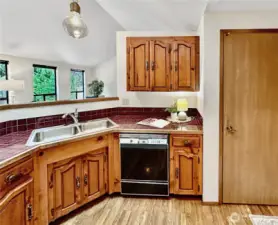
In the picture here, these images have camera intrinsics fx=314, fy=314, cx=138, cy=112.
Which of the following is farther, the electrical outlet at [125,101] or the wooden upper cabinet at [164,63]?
the electrical outlet at [125,101]

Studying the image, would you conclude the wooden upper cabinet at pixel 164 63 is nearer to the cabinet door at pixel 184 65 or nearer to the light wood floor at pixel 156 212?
the cabinet door at pixel 184 65

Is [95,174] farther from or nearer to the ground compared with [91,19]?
nearer to the ground

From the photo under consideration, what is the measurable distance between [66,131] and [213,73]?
1.81 meters

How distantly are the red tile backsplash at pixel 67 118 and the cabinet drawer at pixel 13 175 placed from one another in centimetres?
79

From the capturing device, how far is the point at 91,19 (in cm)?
532

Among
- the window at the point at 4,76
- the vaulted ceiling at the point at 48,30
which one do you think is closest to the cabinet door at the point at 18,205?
the vaulted ceiling at the point at 48,30

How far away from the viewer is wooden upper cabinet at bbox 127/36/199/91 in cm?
405

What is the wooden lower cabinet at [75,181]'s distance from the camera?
9.86 feet

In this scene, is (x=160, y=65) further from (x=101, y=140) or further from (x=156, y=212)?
(x=156, y=212)

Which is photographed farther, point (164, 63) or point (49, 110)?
point (164, 63)

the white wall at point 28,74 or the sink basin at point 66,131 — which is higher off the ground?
the white wall at point 28,74

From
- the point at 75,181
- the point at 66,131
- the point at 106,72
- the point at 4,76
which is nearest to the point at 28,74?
the point at 4,76

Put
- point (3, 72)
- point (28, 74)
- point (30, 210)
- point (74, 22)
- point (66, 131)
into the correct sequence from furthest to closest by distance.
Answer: point (28, 74) < point (3, 72) < point (66, 131) < point (74, 22) < point (30, 210)

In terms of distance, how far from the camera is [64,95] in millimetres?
7246
